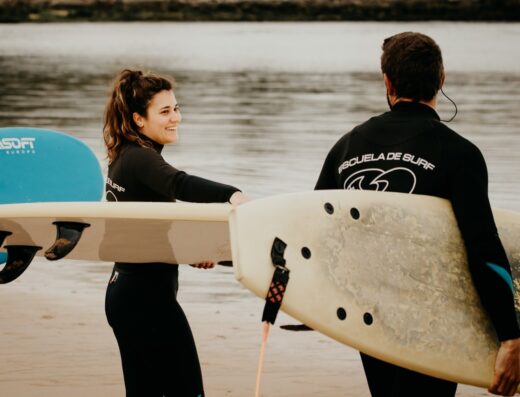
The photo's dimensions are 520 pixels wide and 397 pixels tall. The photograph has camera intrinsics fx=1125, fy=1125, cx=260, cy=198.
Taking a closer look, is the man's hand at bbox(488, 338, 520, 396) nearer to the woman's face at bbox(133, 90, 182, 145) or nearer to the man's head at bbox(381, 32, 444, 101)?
the man's head at bbox(381, 32, 444, 101)

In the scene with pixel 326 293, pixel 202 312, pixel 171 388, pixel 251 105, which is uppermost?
pixel 326 293

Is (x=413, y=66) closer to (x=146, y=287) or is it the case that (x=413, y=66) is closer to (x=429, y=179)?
Answer: (x=429, y=179)

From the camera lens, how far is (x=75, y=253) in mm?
3828

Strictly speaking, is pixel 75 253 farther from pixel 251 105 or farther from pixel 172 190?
pixel 251 105

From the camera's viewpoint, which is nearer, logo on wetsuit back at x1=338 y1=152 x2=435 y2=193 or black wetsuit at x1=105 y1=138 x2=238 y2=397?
logo on wetsuit back at x1=338 y1=152 x2=435 y2=193

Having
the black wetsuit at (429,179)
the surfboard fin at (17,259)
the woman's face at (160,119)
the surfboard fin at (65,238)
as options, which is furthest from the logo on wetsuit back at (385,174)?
the surfboard fin at (17,259)

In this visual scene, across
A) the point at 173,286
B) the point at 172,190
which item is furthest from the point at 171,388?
the point at 172,190

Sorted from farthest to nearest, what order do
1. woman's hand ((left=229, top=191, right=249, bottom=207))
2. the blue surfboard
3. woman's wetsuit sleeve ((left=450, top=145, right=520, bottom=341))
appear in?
the blue surfboard
woman's hand ((left=229, top=191, right=249, bottom=207))
woman's wetsuit sleeve ((left=450, top=145, right=520, bottom=341))

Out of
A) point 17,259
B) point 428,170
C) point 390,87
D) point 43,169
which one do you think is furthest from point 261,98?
point 428,170

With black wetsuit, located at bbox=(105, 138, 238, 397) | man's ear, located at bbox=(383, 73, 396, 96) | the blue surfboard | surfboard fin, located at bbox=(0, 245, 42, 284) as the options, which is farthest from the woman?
the blue surfboard

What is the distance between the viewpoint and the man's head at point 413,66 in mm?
2854

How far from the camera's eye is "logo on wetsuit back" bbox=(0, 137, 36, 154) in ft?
15.8

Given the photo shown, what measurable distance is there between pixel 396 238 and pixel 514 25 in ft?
267

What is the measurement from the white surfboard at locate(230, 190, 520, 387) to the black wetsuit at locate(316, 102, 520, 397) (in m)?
0.05
